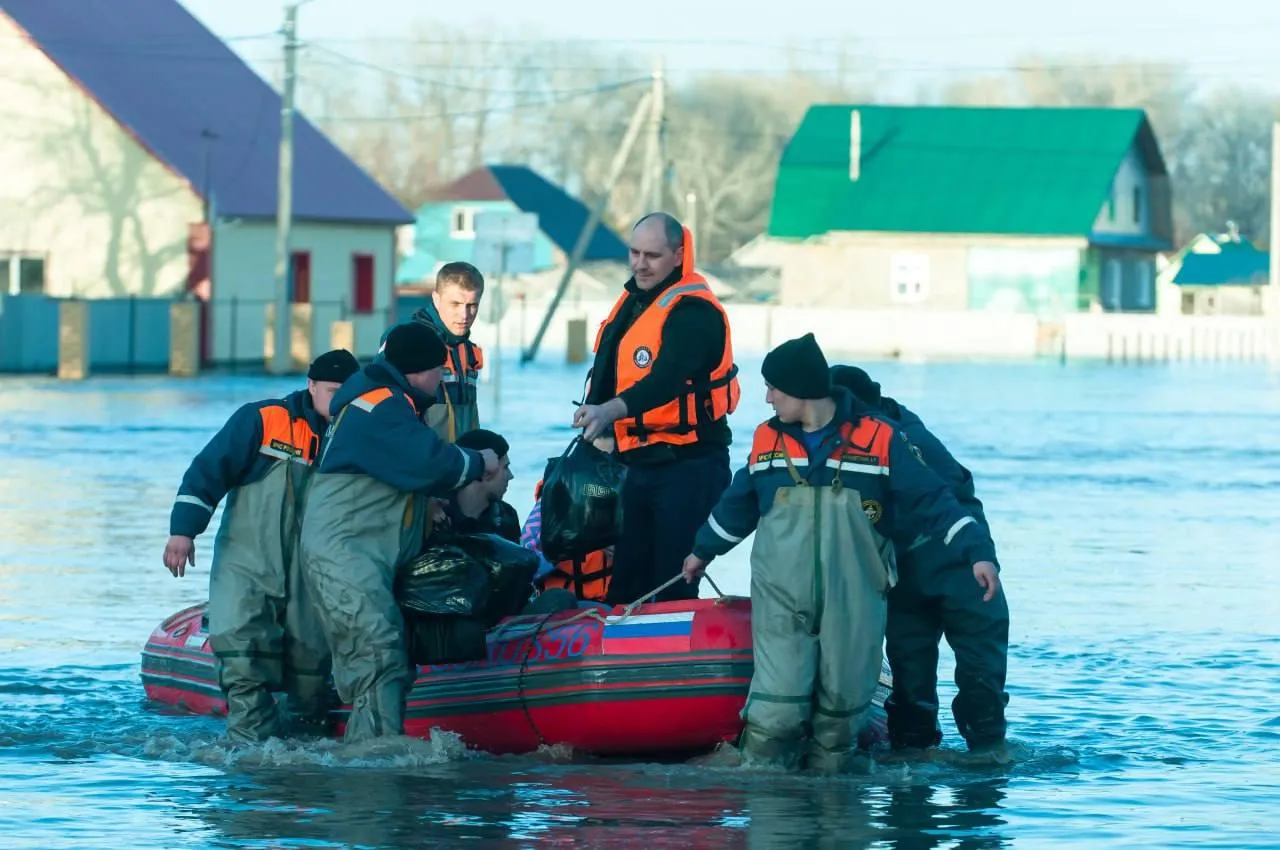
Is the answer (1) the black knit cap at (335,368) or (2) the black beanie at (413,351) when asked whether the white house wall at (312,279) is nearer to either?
(1) the black knit cap at (335,368)

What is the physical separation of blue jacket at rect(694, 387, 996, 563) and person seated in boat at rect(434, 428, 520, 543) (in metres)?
1.08

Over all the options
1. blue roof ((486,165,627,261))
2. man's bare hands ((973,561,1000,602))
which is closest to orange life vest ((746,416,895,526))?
man's bare hands ((973,561,1000,602))

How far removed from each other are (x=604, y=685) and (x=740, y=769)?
0.64m

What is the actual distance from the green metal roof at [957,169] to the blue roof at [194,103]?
1084 inches

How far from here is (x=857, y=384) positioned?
9.88m

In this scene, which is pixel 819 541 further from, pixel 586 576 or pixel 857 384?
pixel 586 576

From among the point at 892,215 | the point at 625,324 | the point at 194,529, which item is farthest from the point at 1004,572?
the point at 892,215

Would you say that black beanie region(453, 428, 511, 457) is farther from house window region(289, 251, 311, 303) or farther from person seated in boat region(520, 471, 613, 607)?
house window region(289, 251, 311, 303)

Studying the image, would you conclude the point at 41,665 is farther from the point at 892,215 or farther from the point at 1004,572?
the point at 892,215

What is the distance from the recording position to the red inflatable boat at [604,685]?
9.87 m

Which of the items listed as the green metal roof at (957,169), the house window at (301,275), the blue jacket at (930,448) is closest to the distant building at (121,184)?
the house window at (301,275)

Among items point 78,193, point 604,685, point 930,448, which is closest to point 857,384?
point 930,448

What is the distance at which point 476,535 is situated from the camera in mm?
10320

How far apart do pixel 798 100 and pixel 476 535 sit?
10313 cm
